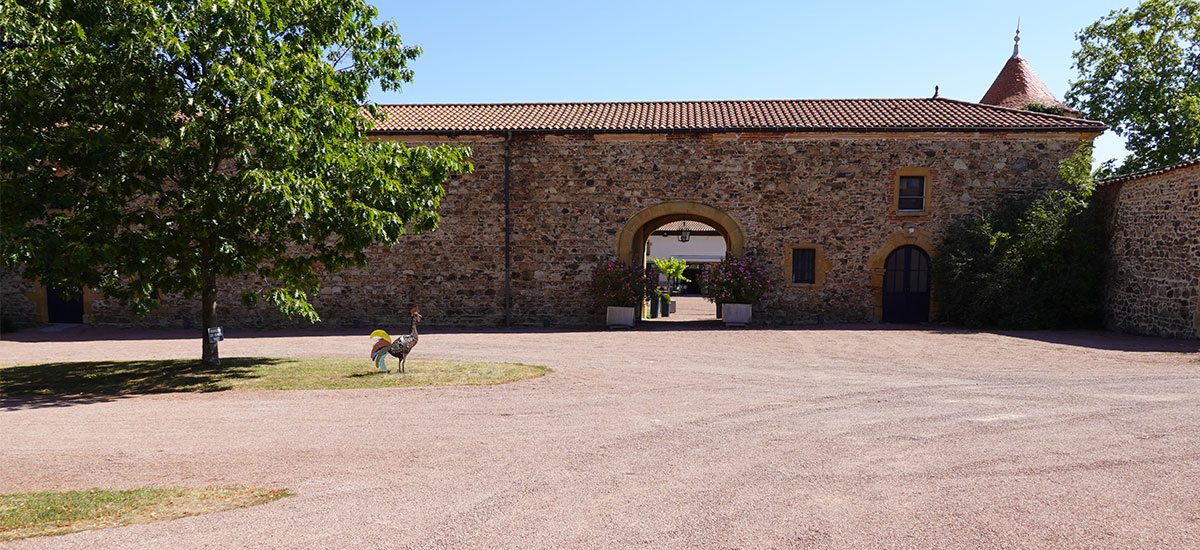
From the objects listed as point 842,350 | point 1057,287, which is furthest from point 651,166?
point 1057,287

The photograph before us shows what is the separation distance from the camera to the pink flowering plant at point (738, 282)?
15516mm

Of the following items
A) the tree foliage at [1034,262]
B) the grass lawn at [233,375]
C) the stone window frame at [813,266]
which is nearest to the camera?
the grass lawn at [233,375]

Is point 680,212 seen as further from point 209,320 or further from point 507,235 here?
point 209,320

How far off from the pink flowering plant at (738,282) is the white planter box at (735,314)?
19 centimetres

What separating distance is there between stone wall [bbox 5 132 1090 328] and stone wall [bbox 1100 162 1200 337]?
3.28m

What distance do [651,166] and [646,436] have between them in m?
11.5

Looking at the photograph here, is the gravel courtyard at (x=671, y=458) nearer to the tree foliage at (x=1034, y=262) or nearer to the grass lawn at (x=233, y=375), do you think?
the grass lawn at (x=233, y=375)

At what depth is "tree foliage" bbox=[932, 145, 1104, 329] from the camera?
46.7 ft

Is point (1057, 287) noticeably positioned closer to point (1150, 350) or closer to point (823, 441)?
point (1150, 350)

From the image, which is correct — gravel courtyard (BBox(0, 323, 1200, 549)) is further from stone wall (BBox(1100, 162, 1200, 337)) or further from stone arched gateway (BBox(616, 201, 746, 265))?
stone arched gateway (BBox(616, 201, 746, 265))

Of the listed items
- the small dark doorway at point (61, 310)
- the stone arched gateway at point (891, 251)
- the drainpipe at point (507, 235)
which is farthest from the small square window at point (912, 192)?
the small dark doorway at point (61, 310)

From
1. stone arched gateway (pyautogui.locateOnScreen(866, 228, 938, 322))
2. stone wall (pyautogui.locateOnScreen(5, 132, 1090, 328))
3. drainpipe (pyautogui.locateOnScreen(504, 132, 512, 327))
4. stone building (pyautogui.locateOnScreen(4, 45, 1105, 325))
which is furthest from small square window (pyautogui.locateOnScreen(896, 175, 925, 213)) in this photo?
drainpipe (pyautogui.locateOnScreen(504, 132, 512, 327))

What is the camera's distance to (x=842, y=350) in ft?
36.4

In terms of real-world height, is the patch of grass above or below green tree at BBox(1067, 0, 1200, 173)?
below
